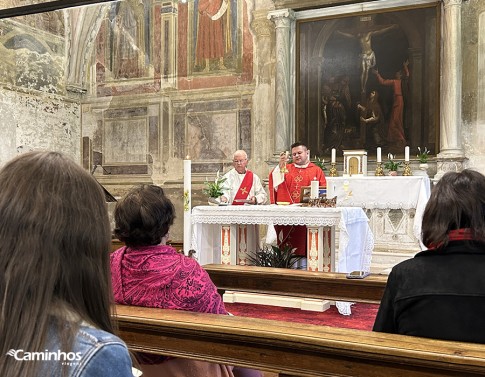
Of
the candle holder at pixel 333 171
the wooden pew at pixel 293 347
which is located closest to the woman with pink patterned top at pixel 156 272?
the wooden pew at pixel 293 347

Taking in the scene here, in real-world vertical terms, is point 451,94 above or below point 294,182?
above

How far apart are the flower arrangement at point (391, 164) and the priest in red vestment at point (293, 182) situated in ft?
6.45

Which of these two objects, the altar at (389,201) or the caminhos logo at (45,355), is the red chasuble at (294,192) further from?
the caminhos logo at (45,355)

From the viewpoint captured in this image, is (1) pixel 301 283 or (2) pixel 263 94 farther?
(2) pixel 263 94

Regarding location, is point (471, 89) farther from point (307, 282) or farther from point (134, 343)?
point (134, 343)

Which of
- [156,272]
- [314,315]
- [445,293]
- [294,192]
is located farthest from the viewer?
[294,192]

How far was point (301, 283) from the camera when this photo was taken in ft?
13.4

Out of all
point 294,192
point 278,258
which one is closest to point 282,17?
point 294,192

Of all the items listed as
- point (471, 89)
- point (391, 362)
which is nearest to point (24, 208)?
point (391, 362)

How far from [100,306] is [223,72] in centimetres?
1107

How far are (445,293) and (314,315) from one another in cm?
405

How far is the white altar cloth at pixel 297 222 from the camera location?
647 cm

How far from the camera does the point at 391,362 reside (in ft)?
6.98

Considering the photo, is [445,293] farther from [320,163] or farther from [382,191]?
[320,163]
